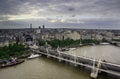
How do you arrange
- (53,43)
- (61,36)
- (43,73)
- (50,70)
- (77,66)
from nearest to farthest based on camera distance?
1. (43,73)
2. (50,70)
3. (77,66)
4. (53,43)
5. (61,36)

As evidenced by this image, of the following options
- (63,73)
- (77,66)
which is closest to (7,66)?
(63,73)

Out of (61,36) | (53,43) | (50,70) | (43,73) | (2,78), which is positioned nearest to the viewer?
(2,78)

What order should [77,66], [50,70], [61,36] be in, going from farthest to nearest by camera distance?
[61,36], [77,66], [50,70]

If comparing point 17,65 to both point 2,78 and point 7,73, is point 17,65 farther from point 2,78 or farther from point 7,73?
point 2,78

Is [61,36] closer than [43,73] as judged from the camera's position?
No

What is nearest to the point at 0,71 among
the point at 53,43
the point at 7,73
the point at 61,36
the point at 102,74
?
the point at 7,73

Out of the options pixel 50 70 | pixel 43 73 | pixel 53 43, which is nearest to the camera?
pixel 43 73

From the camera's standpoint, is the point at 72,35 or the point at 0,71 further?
the point at 72,35

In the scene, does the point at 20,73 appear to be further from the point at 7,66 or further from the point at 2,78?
the point at 7,66
